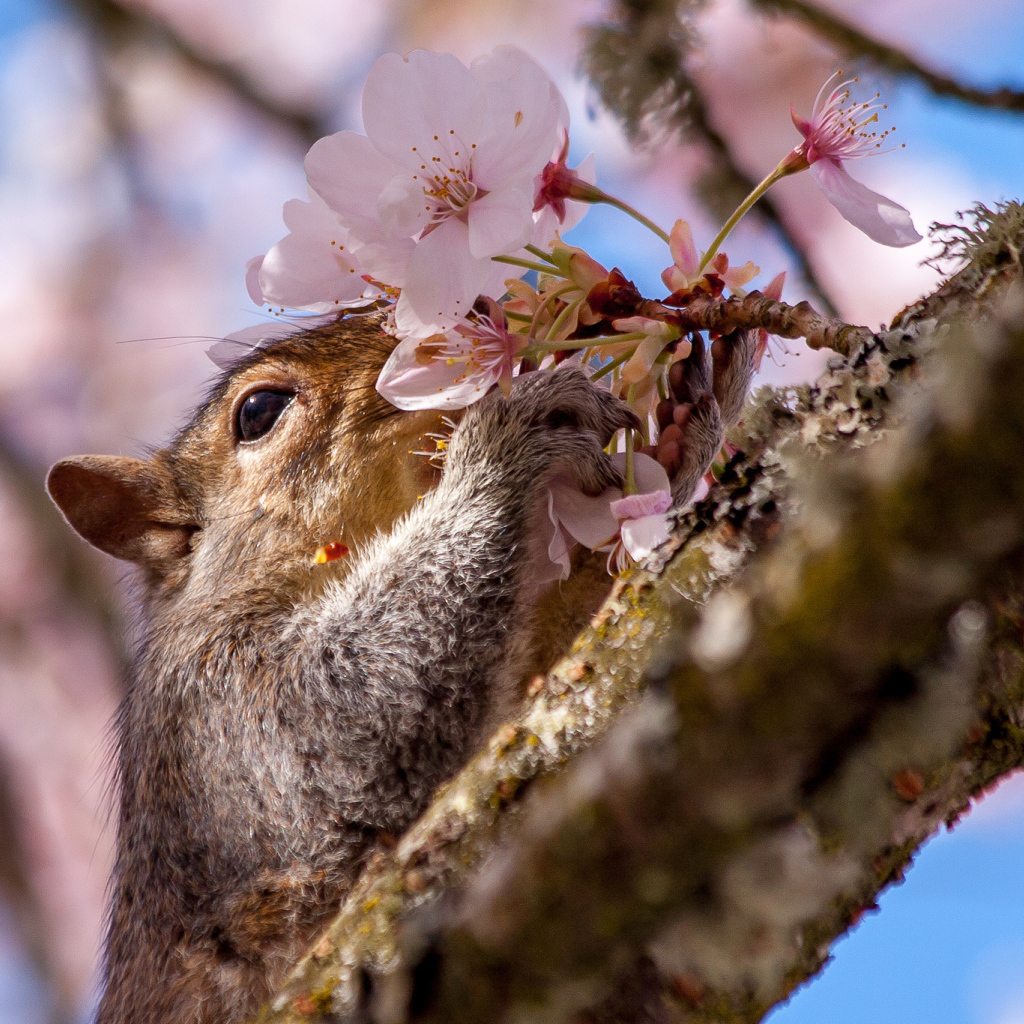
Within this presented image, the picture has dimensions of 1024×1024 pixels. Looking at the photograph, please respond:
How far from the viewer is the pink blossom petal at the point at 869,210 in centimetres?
151

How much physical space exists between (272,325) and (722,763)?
1.81 m

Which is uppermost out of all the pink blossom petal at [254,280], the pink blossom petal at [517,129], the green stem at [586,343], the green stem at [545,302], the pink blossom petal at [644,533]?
the pink blossom petal at [254,280]

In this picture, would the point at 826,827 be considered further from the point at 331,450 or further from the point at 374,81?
the point at 331,450

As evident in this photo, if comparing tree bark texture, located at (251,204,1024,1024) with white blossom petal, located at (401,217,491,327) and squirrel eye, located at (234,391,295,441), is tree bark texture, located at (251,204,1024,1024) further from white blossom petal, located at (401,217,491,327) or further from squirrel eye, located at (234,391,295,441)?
squirrel eye, located at (234,391,295,441)

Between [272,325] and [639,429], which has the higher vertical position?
[272,325]

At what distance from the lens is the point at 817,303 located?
7.47 ft

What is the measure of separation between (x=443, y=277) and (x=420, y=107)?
0.80 ft

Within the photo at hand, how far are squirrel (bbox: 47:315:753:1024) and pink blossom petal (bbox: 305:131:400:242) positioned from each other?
49 centimetres

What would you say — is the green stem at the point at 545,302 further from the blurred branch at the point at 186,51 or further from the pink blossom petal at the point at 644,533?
the blurred branch at the point at 186,51

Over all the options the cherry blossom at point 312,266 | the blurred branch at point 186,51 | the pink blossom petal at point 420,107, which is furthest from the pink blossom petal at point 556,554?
the blurred branch at point 186,51

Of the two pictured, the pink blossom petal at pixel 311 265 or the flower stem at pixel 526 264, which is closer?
the flower stem at pixel 526 264

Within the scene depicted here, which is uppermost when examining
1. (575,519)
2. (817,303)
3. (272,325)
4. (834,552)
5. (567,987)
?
(272,325)

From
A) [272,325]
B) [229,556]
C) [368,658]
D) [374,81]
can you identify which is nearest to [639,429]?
[374,81]

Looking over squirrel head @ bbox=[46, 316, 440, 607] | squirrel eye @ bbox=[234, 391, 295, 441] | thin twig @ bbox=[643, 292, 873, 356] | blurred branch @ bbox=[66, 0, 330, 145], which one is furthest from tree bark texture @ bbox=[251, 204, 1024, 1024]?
blurred branch @ bbox=[66, 0, 330, 145]
